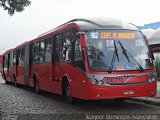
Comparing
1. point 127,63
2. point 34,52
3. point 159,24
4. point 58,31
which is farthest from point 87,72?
point 159,24

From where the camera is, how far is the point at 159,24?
1891 inches

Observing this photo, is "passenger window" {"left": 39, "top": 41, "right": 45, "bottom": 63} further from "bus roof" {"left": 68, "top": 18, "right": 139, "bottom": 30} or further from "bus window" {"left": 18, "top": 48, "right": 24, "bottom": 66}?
"bus window" {"left": 18, "top": 48, "right": 24, "bottom": 66}

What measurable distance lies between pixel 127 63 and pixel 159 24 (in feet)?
122

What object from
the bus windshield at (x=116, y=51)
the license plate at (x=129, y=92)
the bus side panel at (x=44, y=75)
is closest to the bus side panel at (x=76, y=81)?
the bus windshield at (x=116, y=51)

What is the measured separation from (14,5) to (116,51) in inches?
173

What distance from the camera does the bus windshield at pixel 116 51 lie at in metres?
11.9

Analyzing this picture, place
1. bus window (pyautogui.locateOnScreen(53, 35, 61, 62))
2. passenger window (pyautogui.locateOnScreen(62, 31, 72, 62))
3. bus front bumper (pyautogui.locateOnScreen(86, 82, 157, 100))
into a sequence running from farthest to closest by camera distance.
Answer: bus window (pyautogui.locateOnScreen(53, 35, 61, 62))
passenger window (pyautogui.locateOnScreen(62, 31, 72, 62))
bus front bumper (pyautogui.locateOnScreen(86, 82, 157, 100))

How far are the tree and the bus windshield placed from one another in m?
3.41

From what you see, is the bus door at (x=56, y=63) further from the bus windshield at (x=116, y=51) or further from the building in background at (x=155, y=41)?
the building in background at (x=155, y=41)

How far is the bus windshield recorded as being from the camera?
1191 centimetres

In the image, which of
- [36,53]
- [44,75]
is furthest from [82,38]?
[36,53]

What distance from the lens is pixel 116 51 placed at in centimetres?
1215

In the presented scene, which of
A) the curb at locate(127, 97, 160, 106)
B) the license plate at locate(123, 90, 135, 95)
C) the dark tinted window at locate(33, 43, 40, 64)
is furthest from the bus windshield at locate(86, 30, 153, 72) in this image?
the dark tinted window at locate(33, 43, 40, 64)

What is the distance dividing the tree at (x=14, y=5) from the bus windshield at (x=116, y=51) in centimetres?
341
